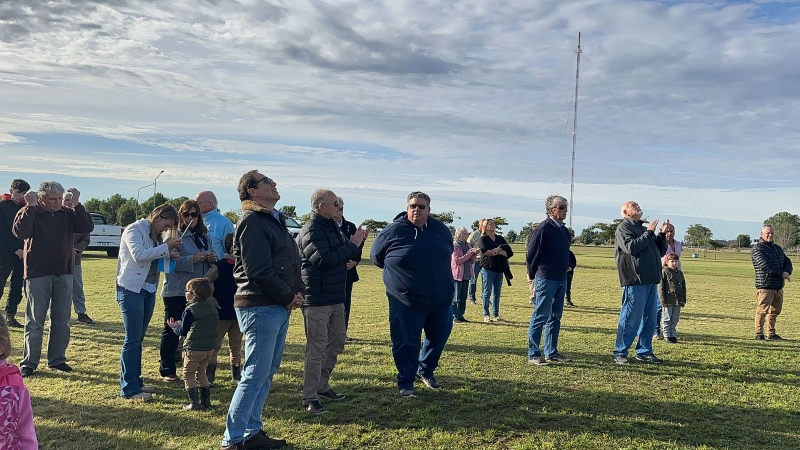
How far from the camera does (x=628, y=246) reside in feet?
24.5

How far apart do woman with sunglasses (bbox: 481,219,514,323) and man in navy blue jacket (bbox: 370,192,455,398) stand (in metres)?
4.93

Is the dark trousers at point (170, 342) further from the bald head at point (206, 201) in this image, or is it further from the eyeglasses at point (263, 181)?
the eyeglasses at point (263, 181)

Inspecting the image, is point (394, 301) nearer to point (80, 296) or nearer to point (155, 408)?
point (155, 408)

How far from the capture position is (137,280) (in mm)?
5645

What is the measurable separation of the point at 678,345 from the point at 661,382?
274cm

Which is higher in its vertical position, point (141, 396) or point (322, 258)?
point (322, 258)

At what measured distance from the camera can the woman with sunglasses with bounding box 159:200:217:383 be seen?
19.8 ft

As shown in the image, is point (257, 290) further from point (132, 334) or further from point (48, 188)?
point (48, 188)

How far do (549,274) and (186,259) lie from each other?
440cm

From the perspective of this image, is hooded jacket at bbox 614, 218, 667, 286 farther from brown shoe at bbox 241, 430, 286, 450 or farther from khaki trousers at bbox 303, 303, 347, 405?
brown shoe at bbox 241, 430, 286, 450

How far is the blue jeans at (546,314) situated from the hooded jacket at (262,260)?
157 inches

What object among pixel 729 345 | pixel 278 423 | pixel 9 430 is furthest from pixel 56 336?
pixel 729 345

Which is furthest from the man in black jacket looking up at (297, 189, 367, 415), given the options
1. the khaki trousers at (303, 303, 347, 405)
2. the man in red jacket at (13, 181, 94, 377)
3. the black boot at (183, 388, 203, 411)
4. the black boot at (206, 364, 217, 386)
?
the man in red jacket at (13, 181, 94, 377)

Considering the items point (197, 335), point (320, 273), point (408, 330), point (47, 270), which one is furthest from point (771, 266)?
point (47, 270)
